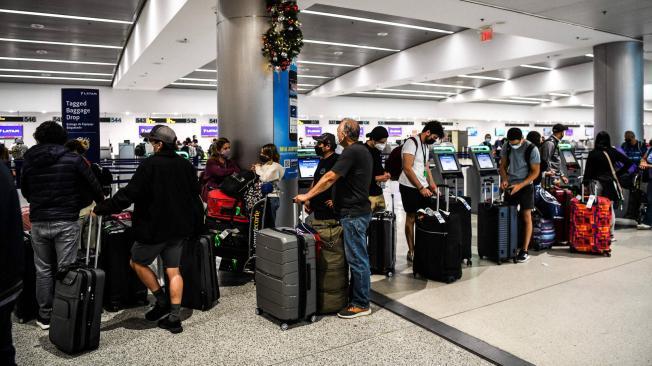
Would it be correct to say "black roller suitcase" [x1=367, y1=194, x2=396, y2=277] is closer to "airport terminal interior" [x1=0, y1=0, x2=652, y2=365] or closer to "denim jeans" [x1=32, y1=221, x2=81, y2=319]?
"airport terminal interior" [x1=0, y1=0, x2=652, y2=365]

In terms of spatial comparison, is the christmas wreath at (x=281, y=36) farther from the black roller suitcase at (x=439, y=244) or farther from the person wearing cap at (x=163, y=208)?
the black roller suitcase at (x=439, y=244)

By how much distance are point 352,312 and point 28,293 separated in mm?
2531

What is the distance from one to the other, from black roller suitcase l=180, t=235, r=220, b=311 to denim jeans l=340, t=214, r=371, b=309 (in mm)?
1152

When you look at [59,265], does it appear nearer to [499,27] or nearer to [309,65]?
[499,27]

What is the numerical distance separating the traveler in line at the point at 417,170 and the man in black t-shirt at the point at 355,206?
50.4 inches

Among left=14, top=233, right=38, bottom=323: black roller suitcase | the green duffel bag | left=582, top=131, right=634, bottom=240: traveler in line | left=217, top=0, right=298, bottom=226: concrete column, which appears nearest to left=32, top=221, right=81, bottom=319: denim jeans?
left=14, top=233, right=38, bottom=323: black roller suitcase

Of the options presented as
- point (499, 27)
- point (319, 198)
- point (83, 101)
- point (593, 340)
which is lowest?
point (593, 340)

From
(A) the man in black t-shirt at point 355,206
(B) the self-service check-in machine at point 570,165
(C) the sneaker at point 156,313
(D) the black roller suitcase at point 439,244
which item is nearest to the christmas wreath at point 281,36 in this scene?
(A) the man in black t-shirt at point 355,206

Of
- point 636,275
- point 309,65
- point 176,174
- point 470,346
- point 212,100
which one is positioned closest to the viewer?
point 470,346

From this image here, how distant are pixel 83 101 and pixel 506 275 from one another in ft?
22.2

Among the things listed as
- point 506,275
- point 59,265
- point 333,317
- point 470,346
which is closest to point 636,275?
point 506,275

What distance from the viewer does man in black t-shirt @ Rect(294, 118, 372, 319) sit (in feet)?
11.9

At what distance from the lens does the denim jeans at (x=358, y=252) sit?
368 centimetres

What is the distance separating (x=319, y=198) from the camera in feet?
12.7
